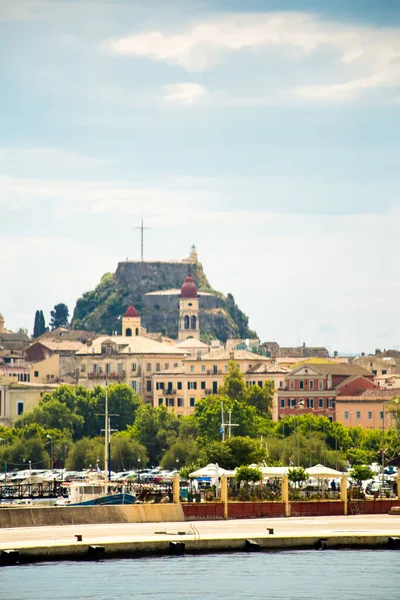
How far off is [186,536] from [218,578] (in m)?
8.73

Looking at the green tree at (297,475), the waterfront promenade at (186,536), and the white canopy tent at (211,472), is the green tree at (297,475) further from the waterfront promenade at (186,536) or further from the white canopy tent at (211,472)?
the waterfront promenade at (186,536)

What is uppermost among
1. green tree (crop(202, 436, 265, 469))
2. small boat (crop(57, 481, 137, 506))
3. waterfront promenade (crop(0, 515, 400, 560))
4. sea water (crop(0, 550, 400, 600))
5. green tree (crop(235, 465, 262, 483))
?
green tree (crop(202, 436, 265, 469))

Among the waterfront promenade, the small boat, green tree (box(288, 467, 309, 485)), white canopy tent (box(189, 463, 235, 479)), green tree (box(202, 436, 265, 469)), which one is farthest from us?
green tree (box(202, 436, 265, 469))

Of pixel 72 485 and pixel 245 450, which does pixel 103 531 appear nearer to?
pixel 72 485

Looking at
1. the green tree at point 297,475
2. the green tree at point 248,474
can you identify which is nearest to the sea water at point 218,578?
the green tree at point 248,474

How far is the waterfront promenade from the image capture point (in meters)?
92.4

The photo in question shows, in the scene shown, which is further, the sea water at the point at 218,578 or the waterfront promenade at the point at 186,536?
the waterfront promenade at the point at 186,536

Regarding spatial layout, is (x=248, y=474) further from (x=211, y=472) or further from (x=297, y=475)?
(x=211, y=472)

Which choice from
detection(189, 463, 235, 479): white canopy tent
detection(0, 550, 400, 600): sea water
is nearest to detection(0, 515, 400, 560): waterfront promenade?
detection(0, 550, 400, 600): sea water

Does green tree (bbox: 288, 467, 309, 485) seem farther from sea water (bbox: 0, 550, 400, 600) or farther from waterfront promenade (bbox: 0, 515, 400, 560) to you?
sea water (bbox: 0, 550, 400, 600)

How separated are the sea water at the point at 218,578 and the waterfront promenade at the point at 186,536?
679 millimetres

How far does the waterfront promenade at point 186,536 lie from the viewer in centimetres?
9244

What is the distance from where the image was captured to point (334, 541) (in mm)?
97062

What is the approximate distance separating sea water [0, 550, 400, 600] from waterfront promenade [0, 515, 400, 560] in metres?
0.68
